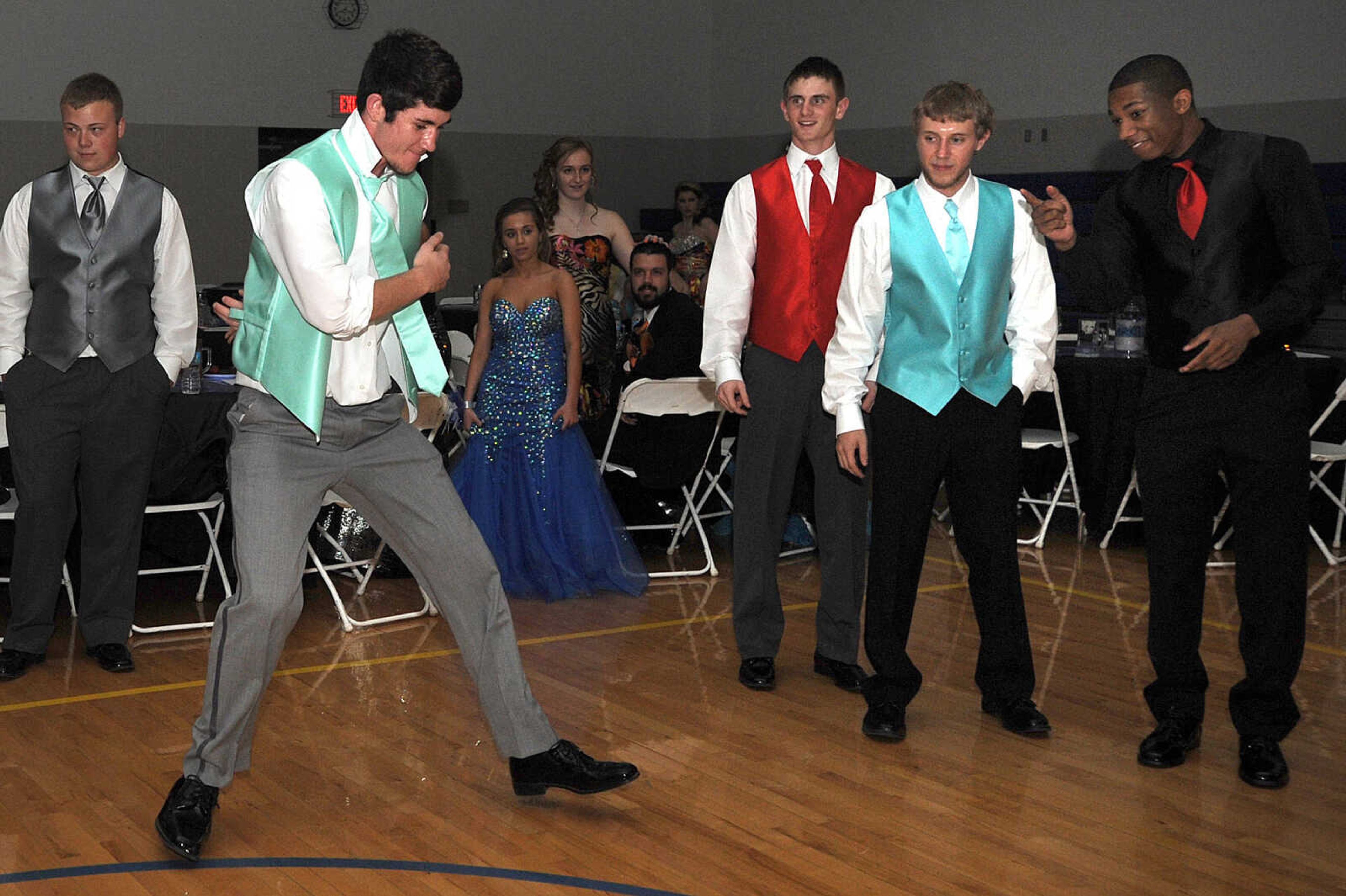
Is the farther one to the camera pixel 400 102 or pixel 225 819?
pixel 225 819

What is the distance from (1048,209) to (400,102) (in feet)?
4.86

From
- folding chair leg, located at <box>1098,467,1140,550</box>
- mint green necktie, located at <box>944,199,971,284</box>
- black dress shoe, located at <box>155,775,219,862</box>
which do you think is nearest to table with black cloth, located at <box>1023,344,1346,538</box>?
folding chair leg, located at <box>1098,467,1140,550</box>

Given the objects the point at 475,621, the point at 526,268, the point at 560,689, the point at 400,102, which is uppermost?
the point at 400,102

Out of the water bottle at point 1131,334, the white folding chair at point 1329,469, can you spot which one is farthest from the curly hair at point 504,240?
the white folding chair at point 1329,469

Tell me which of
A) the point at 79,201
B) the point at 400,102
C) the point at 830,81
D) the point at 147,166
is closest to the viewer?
the point at 400,102

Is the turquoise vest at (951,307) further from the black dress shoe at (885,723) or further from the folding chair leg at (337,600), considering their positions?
the folding chair leg at (337,600)

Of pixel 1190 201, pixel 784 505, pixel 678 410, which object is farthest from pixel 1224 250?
pixel 678 410

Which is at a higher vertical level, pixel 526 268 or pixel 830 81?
pixel 830 81

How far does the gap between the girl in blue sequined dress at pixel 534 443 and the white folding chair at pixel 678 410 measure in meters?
0.19

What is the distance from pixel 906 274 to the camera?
140 inches

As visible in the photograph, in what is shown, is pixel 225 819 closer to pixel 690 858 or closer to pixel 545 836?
pixel 545 836

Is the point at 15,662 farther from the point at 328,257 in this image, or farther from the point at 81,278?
the point at 328,257

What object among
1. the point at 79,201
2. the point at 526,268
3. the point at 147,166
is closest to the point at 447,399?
the point at 526,268

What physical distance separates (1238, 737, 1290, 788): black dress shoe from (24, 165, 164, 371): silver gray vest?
10.4 feet
